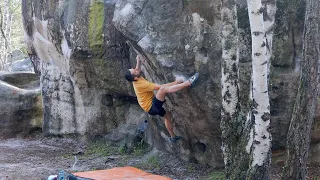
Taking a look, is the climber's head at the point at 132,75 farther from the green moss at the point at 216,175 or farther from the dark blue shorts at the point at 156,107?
the green moss at the point at 216,175

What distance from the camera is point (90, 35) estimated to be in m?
11.5

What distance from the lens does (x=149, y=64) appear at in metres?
9.51

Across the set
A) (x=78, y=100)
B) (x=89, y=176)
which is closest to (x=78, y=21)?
(x=78, y=100)

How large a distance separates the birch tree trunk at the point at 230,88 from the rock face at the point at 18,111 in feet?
30.0

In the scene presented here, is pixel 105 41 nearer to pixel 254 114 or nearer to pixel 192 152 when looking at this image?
pixel 192 152

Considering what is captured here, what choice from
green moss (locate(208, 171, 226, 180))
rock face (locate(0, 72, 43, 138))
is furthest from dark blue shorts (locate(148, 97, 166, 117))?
rock face (locate(0, 72, 43, 138))

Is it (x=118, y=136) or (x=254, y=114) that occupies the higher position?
(x=254, y=114)

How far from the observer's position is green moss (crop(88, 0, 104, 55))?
11.2 meters

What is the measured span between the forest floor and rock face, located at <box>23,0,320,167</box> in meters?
0.30

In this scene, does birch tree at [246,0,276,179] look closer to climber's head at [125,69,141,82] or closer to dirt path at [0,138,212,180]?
dirt path at [0,138,212,180]

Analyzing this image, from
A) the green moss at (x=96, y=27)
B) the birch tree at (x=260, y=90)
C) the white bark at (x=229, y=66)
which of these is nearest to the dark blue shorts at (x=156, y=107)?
the white bark at (x=229, y=66)

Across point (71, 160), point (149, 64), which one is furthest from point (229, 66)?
point (71, 160)

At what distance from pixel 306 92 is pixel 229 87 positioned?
120cm

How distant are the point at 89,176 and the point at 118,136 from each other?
4.92 metres
